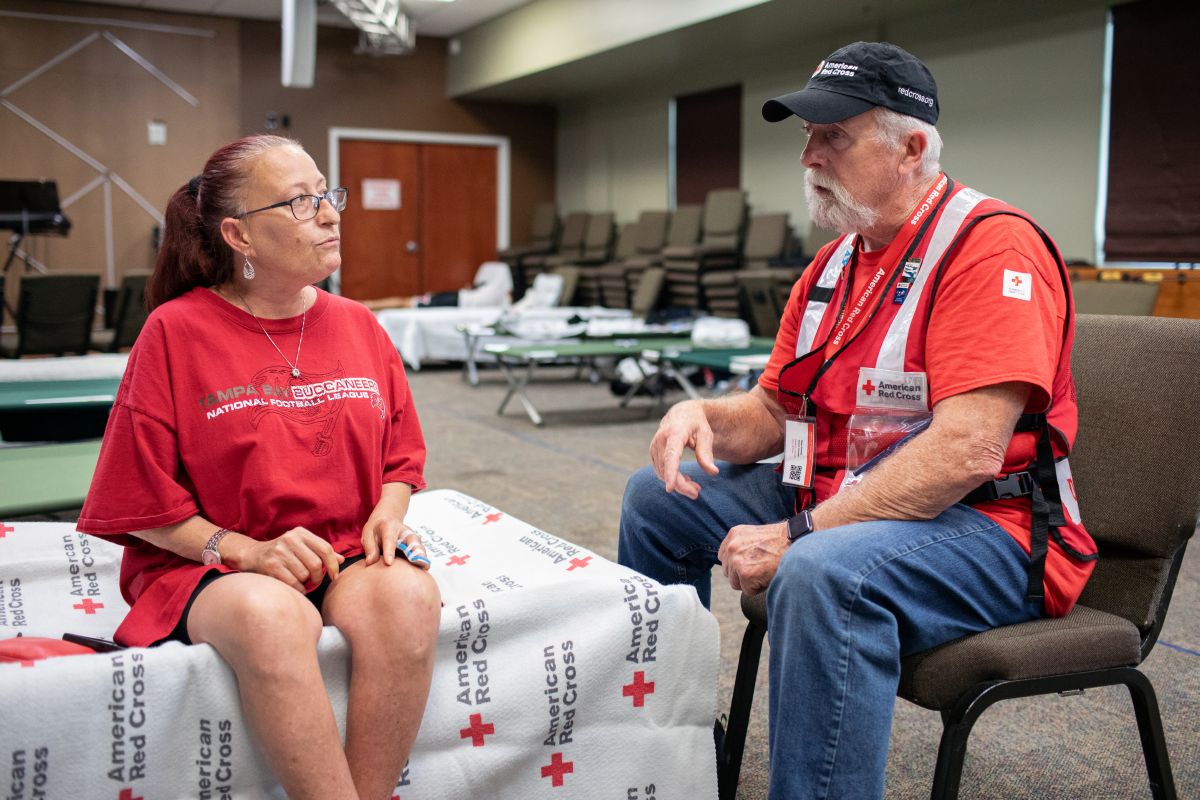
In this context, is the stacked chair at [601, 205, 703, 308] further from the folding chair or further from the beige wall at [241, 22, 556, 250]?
the folding chair

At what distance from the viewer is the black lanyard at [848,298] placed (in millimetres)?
1555

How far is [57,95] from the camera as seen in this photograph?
1016cm

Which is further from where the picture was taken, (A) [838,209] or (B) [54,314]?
(B) [54,314]

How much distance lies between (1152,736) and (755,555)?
1.96ft

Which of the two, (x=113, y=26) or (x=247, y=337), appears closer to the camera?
(x=247, y=337)

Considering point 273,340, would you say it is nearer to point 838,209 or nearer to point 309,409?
point 309,409

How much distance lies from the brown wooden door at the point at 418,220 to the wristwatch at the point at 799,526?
34.0 feet

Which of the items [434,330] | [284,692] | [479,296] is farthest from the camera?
[479,296]

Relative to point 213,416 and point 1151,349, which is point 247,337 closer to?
point 213,416

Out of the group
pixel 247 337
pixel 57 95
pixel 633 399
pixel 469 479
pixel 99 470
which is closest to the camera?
pixel 99 470

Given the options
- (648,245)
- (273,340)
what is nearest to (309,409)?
(273,340)

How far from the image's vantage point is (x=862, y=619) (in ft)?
4.24

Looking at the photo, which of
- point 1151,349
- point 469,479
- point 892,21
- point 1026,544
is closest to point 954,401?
point 1026,544

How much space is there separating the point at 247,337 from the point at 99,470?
271 millimetres
